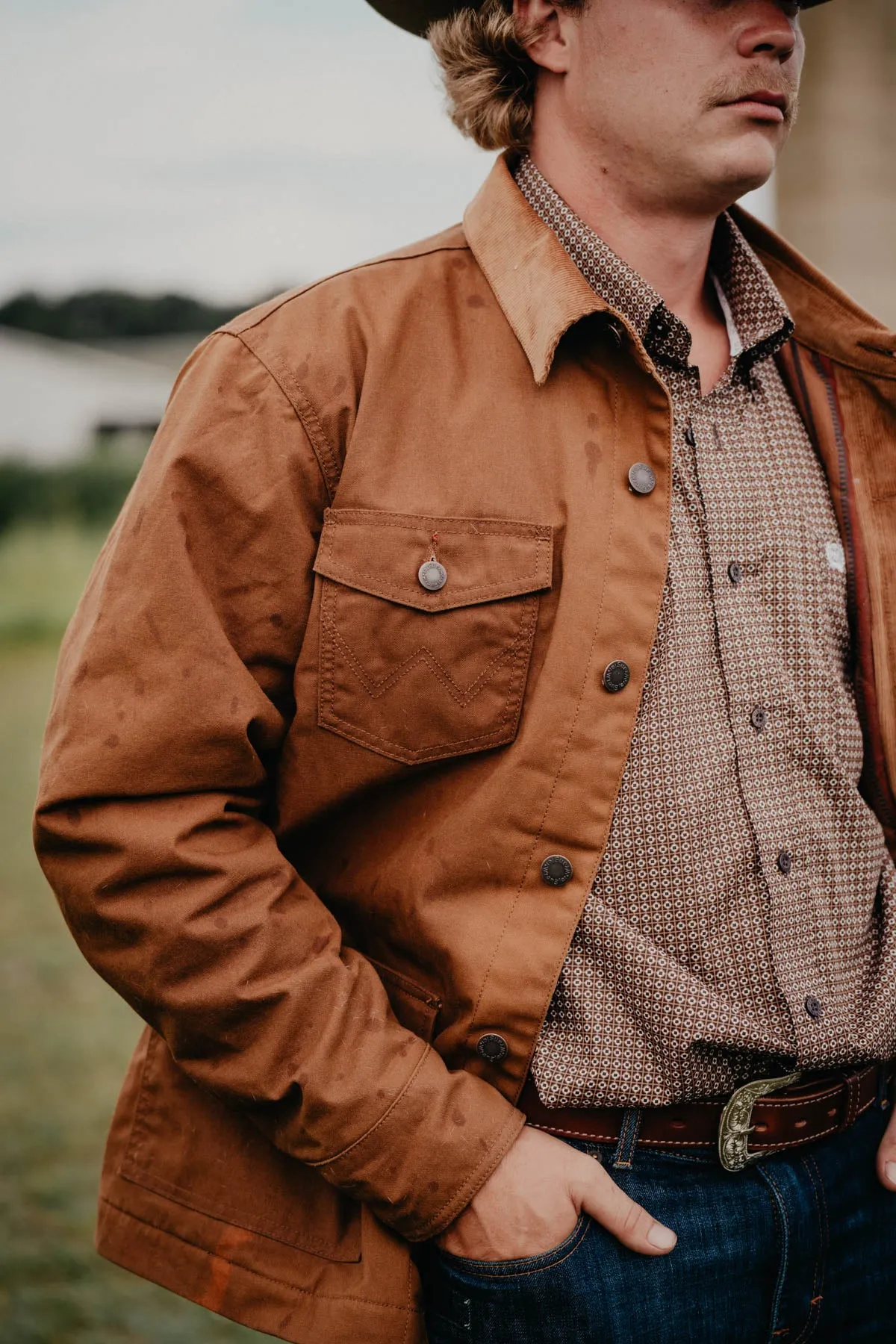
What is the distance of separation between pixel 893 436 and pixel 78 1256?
2458 millimetres

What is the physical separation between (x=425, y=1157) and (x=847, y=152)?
3783 millimetres

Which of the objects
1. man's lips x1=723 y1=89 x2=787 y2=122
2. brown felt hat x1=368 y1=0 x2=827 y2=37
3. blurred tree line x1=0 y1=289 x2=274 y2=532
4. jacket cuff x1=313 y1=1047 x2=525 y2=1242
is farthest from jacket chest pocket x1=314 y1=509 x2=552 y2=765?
blurred tree line x1=0 y1=289 x2=274 y2=532

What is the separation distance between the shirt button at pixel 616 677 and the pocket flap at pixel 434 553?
13cm

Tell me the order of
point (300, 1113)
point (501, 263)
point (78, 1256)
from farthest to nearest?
point (78, 1256)
point (501, 263)
point (300, 1113)

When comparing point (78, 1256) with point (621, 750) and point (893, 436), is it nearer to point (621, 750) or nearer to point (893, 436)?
point (621, 750)

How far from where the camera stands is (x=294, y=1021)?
4.33ft

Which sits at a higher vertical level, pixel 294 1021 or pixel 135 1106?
pixel 294 1021

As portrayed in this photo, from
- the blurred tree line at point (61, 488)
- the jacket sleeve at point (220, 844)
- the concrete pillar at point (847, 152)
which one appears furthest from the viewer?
the blurred tree line at point (61, 488)

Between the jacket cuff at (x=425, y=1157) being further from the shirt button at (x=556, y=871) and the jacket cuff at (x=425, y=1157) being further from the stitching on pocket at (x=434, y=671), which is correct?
the stitching on pocket at (x=434, y=671)

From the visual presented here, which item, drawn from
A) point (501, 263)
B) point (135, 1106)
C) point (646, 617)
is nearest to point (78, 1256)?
point (135, 1106)

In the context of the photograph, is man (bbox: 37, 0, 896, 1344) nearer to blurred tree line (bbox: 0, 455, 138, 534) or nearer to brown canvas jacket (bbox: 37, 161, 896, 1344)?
brown canvas jacket (bbox: 37, 161, 896, 1344)

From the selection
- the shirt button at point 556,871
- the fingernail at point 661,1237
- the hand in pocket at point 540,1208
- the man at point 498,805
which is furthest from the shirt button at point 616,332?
the fingernail at point 661,1237

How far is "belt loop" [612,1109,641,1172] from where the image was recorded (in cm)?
141

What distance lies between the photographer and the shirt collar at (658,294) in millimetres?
1533
